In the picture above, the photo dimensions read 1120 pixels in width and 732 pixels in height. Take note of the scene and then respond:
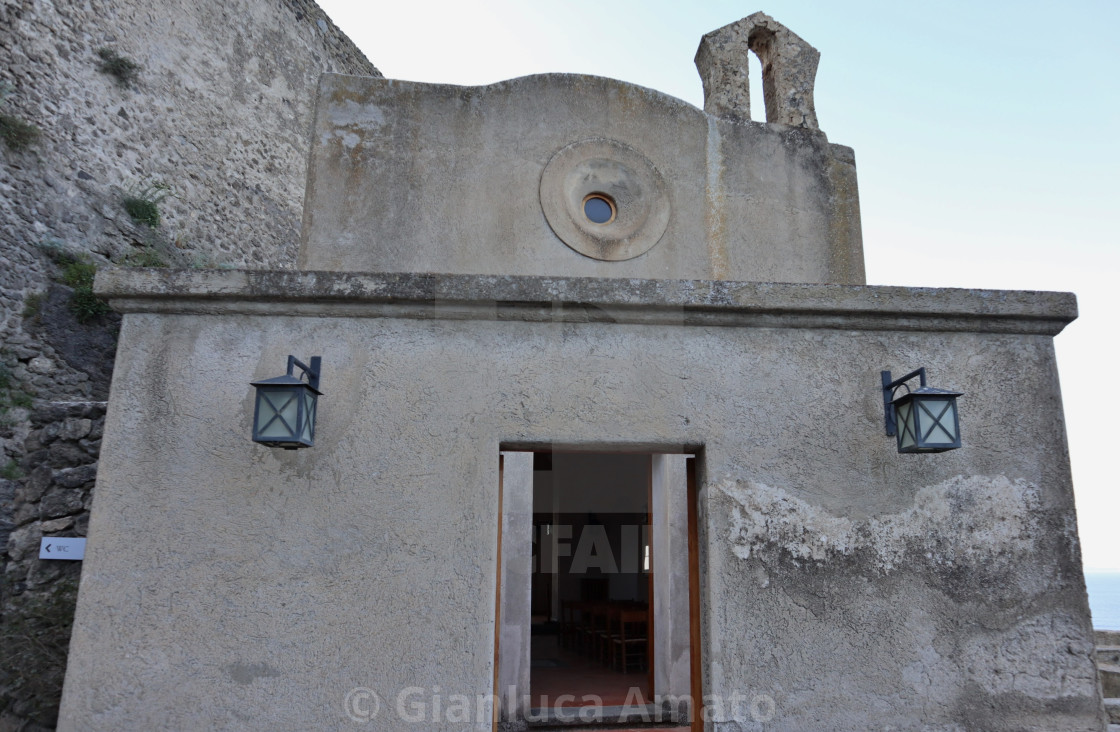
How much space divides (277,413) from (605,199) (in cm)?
361

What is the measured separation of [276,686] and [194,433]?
4.00 ft

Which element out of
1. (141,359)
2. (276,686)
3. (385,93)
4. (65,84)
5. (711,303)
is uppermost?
(65,84)

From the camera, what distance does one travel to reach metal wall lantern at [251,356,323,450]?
3.22m

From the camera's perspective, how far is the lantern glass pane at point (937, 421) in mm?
3357

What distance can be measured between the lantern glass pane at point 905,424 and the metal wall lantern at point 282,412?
110 inches

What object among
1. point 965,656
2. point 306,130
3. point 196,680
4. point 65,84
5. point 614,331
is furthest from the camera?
point 306,130

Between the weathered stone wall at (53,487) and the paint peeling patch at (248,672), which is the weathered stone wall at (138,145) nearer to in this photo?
the weathered stone wall at (53,487)

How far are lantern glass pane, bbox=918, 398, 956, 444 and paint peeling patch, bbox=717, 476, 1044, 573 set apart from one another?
0.38 metres

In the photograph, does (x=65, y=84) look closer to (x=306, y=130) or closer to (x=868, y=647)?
(x=306, y=130)

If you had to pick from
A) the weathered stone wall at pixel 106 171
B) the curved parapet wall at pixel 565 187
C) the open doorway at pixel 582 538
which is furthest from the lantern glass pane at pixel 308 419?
the open doorway at pixel 582 538

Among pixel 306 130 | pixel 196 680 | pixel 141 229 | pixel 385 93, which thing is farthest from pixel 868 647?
pixel 306 130

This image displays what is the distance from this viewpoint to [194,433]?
11.4 ft

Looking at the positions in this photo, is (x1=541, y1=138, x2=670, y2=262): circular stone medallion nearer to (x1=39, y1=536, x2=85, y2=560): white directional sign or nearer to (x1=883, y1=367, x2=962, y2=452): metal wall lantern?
(x1=883, y1=367, x2=962, y2=452): metal wall lantern

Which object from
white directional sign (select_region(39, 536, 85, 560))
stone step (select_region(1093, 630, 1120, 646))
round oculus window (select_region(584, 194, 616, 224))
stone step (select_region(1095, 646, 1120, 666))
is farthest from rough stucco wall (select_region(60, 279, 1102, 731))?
stone step (select_region(1093, 630, 1120, 646))
